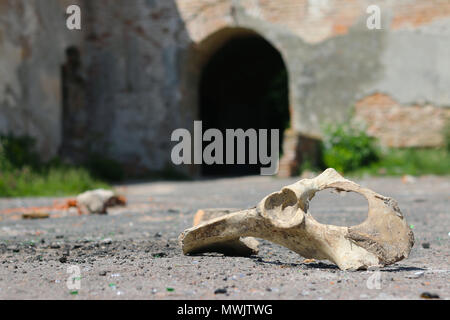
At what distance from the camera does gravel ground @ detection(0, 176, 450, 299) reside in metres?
1.91

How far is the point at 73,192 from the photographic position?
7215 mm

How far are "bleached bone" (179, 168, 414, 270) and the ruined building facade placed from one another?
666cm

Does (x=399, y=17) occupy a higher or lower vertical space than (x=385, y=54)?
higher

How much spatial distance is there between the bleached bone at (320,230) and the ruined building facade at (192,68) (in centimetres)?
666

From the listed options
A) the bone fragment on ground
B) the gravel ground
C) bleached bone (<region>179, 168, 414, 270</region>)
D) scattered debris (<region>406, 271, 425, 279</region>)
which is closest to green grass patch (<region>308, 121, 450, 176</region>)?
the gravel ground

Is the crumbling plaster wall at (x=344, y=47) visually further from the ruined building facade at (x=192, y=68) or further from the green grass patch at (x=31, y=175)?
the green grass patch at (x=31, y=175)

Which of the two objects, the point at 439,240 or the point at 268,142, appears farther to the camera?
the point at 268,142

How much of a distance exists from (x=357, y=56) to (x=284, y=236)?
27.3 ft

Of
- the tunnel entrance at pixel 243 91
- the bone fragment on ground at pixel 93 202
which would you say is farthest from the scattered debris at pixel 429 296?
the tunnel entrance at pixel 243 91

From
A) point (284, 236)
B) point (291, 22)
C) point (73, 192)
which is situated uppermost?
point (291, 22)

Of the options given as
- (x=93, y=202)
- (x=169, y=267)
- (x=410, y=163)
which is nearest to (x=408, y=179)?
(x=410, y=163)

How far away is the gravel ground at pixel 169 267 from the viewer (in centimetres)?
191
